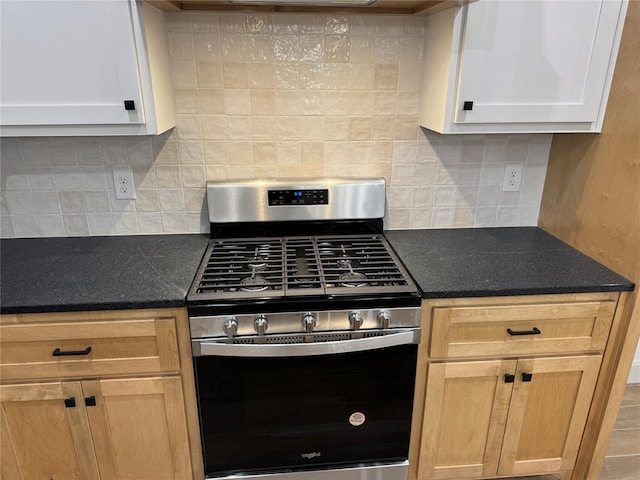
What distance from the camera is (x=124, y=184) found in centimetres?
172

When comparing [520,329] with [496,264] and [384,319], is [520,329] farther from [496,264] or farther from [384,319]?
[384,319]

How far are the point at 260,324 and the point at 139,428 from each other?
22.2 inches

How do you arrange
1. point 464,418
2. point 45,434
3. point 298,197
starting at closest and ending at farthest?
point 45,434, point 464,418, point 298,197

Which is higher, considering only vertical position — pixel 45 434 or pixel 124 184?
pixel 124 184

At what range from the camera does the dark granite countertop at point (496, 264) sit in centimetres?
136

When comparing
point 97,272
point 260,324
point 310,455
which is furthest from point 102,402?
point 310,455

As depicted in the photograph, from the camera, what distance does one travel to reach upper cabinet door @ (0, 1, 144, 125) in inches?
48.6

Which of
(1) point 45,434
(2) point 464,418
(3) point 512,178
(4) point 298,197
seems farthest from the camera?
(3) point 512,178

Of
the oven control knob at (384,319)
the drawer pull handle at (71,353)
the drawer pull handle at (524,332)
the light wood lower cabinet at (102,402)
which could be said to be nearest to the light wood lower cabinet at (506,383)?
the drawer pull handle at (524,332)

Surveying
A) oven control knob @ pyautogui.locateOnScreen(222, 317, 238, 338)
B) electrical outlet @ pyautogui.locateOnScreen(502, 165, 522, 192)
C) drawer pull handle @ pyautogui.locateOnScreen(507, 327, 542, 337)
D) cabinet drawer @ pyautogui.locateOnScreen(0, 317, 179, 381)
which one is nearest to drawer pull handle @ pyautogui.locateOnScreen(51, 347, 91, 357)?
cabinet drawer @ pyautogui.locateOnScreen(0, 317, 179, 381)

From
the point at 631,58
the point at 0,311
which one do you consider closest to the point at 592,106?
the point at 631,58

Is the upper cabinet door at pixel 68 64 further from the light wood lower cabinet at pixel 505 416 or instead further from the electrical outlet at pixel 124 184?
the light wood lower cabinet at pixel 505 416

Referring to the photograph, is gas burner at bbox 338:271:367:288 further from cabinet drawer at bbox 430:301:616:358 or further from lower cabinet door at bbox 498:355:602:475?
lower cabinet door at bbox 498:355:602:475

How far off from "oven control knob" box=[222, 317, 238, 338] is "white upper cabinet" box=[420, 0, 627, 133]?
3.05ft
